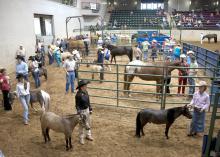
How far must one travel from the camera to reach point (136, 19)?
1348 inches

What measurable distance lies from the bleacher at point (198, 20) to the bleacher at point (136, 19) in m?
2.15

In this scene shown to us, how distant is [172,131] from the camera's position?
6215 millimetres

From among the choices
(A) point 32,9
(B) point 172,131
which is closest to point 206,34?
(A) point 32,9

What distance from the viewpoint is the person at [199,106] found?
17.9 ft

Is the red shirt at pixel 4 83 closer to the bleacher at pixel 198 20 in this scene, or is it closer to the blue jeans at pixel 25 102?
the blue jeans at pixel 25 102

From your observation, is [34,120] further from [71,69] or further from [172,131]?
[172,131]

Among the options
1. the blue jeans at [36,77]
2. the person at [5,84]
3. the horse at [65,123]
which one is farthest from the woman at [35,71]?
the horse at [65,123]

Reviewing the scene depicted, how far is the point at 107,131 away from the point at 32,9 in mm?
12467

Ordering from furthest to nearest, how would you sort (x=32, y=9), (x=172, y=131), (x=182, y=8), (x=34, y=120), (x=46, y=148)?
(x=182, y=8)
(x=32, y=9)
(x=34, y=120)
(x=172, y=131)
(x=46, y=148)

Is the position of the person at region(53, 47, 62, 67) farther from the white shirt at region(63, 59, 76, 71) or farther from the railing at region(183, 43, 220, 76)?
the railing at region(183, 43, 220, 76)

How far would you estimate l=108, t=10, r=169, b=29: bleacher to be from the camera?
105 ft

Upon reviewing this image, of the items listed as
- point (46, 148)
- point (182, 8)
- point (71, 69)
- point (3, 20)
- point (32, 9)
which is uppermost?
point (182, 8)

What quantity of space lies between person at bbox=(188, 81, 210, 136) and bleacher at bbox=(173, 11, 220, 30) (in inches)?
938

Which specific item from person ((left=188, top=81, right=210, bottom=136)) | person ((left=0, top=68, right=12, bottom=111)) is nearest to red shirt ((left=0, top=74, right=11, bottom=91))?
person ((left=0, top=68, right=12, bottom=111))
